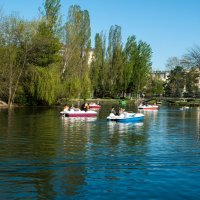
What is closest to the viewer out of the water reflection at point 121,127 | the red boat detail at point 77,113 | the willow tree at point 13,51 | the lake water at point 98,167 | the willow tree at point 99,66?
the lake water at point 98,167

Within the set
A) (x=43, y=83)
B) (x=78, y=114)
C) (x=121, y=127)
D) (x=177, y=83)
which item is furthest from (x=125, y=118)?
(x=177, y=83)

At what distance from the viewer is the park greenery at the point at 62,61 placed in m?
72.0

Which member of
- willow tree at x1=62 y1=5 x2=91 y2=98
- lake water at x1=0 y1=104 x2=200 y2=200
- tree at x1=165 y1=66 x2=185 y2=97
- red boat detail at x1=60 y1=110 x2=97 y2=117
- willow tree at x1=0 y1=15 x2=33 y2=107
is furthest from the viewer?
tree at x1=165 y1=66 x2=185 y2=97

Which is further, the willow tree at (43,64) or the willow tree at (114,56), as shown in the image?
the willow tree at (114,56)

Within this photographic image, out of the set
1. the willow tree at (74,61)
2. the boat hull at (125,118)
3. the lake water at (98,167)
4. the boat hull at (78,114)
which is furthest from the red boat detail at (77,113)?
the willow tree at (74,61)

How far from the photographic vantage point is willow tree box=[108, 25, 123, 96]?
119m

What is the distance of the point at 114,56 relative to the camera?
4707 inches

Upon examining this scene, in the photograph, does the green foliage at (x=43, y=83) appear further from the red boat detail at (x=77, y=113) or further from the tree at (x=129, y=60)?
the tree at (x=129, y=60)

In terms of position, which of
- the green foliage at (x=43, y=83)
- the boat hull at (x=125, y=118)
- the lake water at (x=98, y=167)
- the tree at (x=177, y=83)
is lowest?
the lake water at (x=98, y=167)

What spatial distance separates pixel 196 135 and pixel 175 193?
68.4 ft

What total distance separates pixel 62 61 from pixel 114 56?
35247 mm

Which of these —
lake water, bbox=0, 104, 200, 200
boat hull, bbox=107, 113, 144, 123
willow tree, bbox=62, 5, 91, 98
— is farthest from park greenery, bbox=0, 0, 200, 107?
lake water, bbox=0, 104, 200, 200

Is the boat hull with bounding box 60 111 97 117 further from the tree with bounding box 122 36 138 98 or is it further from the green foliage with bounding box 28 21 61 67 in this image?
the tree with bounding box 122 36 138 98

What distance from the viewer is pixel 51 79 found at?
73312 millimetres
